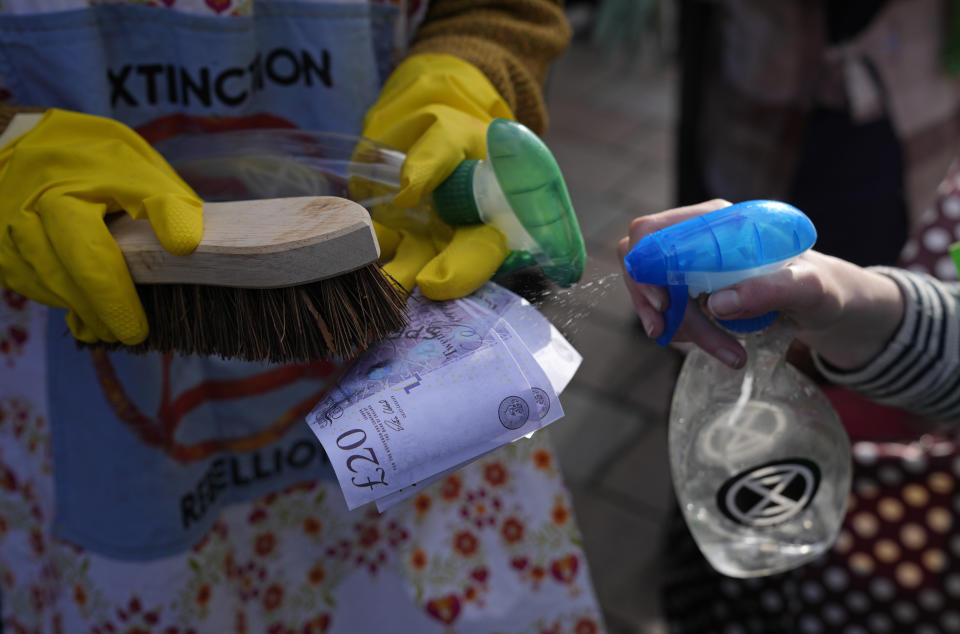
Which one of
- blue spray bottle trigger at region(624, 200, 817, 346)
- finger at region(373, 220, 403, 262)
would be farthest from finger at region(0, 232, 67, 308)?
blue spray bottle trigger at region(624, 200, 817, 346)

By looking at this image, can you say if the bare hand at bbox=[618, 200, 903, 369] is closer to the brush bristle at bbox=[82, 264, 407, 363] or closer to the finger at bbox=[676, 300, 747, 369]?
the finger at bbox=[676, 300, 747, 369]

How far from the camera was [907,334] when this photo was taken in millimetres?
815

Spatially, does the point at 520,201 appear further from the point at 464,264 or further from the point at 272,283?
the point at 272,283

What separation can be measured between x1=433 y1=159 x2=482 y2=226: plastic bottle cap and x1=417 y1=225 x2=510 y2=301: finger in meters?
0.02

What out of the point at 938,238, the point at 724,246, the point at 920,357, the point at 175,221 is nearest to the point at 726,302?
the point at 724,246

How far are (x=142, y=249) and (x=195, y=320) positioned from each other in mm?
74

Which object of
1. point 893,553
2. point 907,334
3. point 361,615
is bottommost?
point 893,553

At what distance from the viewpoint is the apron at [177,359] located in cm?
85

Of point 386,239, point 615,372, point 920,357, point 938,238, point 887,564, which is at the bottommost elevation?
point 615,372

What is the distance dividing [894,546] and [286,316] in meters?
1.05

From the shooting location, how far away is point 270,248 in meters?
0.62

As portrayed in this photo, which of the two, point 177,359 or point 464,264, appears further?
point 177,359

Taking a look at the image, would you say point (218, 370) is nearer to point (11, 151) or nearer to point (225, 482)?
point (225, 482)

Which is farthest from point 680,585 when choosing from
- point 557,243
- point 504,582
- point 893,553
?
point 557,243
